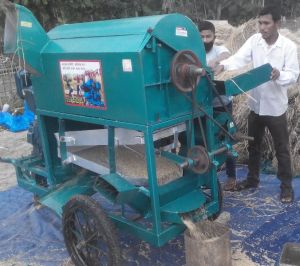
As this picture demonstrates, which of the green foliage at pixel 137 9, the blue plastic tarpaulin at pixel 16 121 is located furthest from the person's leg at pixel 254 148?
the green foliage at pixel 137 9

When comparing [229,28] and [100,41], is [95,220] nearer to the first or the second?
[100,41]

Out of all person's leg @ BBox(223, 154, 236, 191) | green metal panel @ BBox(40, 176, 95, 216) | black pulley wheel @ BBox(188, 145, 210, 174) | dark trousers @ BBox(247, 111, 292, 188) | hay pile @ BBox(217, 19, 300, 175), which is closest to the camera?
black pulley wheel @ BBox(188, 145, 210, 174)

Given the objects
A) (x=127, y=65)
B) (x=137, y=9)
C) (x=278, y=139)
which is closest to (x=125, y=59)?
(x=127, y=65)

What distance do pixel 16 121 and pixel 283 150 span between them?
594 cm

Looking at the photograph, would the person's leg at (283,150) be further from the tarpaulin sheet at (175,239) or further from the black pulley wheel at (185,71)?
the black pulley wheel at (185,71)

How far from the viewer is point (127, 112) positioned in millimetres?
2992

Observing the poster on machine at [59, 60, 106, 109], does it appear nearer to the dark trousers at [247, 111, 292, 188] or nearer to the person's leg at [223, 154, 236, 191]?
the dark trousers at [247, 111, 292, 188]

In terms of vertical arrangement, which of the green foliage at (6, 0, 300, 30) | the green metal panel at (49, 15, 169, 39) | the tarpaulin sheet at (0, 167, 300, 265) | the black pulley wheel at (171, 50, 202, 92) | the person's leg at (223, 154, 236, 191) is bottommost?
the tarpaulin sheet at (0, 167, 300, 265)

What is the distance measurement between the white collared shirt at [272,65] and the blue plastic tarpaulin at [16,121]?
5297 mm

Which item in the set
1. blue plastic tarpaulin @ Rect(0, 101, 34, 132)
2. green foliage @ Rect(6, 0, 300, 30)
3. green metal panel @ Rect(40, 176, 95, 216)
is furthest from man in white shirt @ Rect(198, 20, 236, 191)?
green foliage @ Rect(6, 0, 300, 30)

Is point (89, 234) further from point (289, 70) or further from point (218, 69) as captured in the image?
point (289, 70)

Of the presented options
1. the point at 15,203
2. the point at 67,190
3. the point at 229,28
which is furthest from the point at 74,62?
the point at 229,28

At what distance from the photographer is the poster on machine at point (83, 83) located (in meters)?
3.15

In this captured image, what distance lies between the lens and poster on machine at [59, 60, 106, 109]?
315 cm
